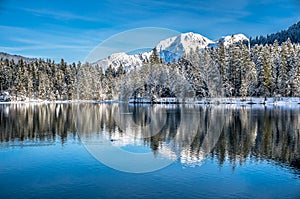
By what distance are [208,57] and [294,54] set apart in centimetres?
2437

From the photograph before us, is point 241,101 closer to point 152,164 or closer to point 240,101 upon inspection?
point 240,101

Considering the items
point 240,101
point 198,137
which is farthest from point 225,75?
point 198,137

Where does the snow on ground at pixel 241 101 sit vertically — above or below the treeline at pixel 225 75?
below

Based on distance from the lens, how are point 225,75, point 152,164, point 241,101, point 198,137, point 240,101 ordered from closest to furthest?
1. point 152,164
2. point 198,137
3. point 241,101
4. point 240,101
5. point 225,75

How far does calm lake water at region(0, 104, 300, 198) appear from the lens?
18766mm

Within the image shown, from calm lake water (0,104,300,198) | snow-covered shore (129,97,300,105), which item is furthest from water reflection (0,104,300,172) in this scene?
snow-covered shore (129,97,300,105)

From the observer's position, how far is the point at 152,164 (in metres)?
24.7

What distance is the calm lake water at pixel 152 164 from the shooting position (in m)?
18.8

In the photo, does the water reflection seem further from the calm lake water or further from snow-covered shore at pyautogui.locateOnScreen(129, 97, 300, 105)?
snow-covered shore at pyautogui.locateOnScreen(129, 97, 300, 105)

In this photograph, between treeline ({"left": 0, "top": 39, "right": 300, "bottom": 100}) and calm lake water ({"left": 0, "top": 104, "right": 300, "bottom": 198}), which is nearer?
calm lake water ({"left": 0, "top": 104, "right": 300, "bottom": 198})

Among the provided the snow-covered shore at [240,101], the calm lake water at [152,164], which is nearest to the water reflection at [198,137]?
the calm lake water at [152,164]

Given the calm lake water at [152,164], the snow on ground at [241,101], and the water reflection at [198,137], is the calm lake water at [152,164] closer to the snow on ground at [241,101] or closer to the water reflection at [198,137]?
the water reflection at [198,137]

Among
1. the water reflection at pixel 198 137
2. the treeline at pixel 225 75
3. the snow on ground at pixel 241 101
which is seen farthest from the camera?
the snow on ground at pixel 241 101

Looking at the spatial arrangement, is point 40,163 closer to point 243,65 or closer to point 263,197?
point 263,197
